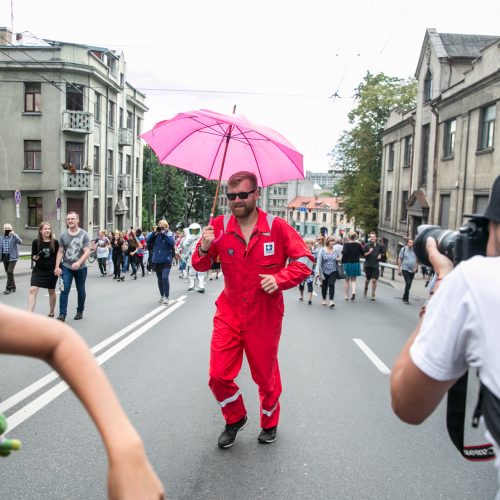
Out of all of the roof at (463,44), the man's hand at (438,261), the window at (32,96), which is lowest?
the man's hand at (438,261)


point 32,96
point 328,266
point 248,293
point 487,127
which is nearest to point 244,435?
Answer: point 248,293

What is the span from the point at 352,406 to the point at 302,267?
186cm

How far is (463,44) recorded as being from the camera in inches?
1162

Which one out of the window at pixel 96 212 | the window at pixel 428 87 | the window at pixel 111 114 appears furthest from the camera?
the window at pixel 111 114

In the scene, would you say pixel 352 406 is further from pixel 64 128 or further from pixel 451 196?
pixel 64 128

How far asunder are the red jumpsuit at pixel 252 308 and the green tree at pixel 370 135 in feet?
132

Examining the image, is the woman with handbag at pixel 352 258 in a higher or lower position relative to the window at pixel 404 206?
lower

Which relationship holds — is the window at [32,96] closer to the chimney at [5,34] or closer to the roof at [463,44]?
the chimney at [5,34]

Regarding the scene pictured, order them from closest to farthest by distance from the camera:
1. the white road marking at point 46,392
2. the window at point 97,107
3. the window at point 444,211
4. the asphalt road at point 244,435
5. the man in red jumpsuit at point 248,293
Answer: the asphalt road at point 244,435 < the man in red jumpsuit at point 248,293 < the white road marking at point 46,392 < the window at point 444,211 < the window at point 97,107

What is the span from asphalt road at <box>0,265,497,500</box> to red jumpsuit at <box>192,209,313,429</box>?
44cm

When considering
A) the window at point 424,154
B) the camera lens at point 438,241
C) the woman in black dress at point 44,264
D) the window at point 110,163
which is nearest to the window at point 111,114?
the window at point 110,163

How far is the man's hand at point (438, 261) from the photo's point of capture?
5.88 ft

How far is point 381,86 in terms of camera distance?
142 feet

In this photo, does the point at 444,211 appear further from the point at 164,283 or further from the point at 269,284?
the point at 269,284
